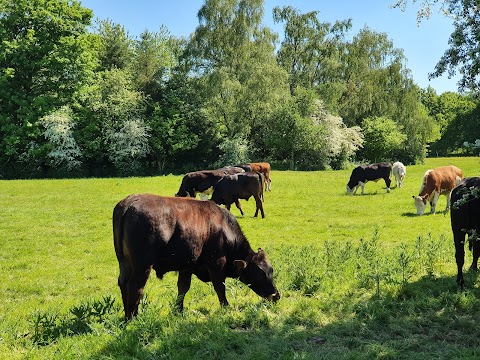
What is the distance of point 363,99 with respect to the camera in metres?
48.7

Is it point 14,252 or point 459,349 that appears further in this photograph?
point 14,252

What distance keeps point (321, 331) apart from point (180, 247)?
204cm

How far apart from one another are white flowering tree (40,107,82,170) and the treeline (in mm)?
116

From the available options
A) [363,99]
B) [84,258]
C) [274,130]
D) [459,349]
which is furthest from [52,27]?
[459,349]

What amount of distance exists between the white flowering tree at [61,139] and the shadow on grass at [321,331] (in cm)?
3613

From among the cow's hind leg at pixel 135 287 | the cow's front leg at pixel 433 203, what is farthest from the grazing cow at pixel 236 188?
the cow's hind leg at pixel 135 287

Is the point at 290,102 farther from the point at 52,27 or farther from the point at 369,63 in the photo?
the point at 52,27

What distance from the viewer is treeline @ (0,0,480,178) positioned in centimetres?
3938

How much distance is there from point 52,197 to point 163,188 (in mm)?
5761

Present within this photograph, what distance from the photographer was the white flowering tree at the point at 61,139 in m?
38.3

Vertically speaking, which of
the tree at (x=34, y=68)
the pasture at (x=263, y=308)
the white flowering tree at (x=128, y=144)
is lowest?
the pasture at (x=263, y=308)

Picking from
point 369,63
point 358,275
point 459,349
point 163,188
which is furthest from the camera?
point 369,63

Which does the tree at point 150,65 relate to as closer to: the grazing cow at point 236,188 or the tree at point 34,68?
the tree at point 34,68

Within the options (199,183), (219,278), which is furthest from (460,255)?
(199,183)
